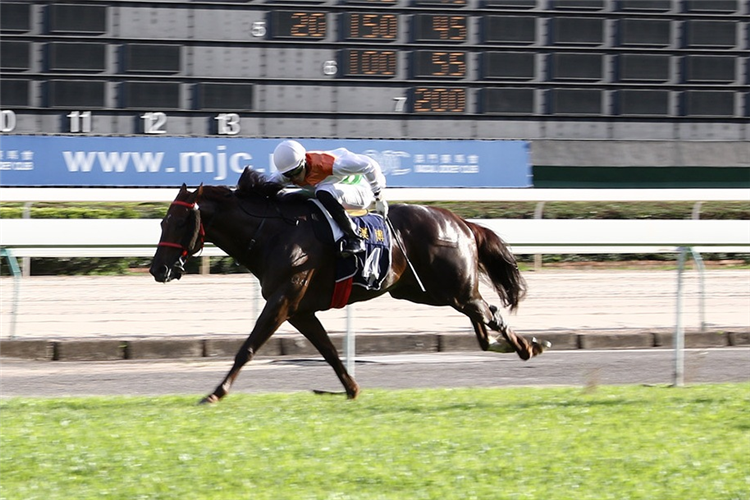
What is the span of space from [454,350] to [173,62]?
9.54 meters

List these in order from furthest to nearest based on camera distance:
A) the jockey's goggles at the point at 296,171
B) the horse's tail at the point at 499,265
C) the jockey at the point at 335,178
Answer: the horse's tail at the point at 499,265 → the jockey's goggles at the point at 296,171 → the jockey at the point at 335,178

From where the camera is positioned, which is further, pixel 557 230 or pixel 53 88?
pixel 53 88

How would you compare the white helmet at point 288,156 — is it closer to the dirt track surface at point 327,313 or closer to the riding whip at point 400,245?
the riding whip at point 400,245

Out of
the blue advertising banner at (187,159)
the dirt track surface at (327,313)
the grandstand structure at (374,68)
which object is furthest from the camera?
the blue advertising banner at (187,159)

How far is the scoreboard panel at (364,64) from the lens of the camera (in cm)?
1692

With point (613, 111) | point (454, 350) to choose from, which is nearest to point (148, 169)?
point (613, 111)

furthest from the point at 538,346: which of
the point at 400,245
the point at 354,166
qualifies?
the point at 354,166

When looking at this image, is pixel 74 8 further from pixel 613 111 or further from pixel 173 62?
pixel 613 111

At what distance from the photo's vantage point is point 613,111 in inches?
712

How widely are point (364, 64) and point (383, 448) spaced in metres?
13.4

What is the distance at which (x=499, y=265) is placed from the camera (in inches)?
285

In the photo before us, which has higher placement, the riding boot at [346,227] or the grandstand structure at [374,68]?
the grandstand structure at [374,68]

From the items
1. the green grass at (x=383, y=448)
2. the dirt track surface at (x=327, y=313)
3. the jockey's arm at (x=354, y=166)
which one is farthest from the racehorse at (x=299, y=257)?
the dirt track surface at (x=327, y=313)

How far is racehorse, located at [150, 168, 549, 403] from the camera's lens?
6191 millimetres
